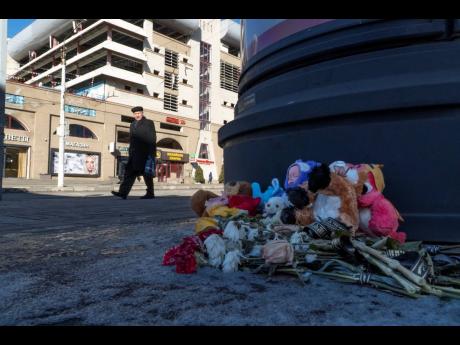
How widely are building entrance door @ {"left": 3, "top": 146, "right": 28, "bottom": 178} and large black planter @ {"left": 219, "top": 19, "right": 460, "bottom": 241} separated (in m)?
29.0

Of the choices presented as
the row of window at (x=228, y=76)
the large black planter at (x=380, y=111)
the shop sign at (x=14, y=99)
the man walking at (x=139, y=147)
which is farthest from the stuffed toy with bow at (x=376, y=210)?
the row of window at (x=228, y=76)

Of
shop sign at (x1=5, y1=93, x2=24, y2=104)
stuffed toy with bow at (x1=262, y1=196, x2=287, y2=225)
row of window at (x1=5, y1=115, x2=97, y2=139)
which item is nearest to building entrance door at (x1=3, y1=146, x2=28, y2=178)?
row of window at (x1=5, y1=115, x2=97, y2=139)

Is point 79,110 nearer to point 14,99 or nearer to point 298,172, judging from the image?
point 14,99

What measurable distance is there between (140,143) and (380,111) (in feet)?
17.7

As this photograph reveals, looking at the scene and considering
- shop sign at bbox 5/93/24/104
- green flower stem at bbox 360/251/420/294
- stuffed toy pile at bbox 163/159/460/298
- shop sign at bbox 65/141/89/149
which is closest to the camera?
green flower stem at bbox 360/251/420/294

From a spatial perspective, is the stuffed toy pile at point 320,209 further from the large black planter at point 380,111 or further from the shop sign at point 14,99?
the shop sign at point 14,99

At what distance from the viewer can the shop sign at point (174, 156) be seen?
36.5m

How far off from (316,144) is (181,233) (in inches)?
43.4

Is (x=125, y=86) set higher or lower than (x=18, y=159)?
higher

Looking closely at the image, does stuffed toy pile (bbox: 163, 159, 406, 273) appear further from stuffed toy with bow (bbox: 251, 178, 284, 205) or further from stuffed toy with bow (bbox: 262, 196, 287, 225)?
stuffed toy with bow (bbox: 251, 178, 284, 205)

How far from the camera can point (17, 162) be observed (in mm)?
27875

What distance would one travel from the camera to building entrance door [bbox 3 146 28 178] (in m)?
27.5

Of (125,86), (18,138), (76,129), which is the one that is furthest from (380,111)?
(125,86)

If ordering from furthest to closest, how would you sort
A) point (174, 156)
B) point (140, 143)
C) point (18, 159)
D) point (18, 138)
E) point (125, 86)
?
1. point (174, 156)
2. point (125, 86)
3. point (18, 159)
4. point (18, 138)
5. point (140, 143)
